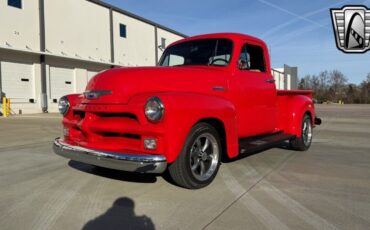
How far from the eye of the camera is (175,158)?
14.1 ft

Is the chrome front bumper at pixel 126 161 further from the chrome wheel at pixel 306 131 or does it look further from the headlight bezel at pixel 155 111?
the chrome wheel at pixel 306 131

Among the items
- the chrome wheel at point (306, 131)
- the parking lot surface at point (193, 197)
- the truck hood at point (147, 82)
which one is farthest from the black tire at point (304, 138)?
the truck hood at point (147, 82)

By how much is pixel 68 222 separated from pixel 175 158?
136 cm

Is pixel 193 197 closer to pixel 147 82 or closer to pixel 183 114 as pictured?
pixel 183 114

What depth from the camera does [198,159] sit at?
4840mm

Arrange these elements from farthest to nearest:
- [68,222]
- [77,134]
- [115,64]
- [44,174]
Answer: [115,64] → [44,174] → [77,134] → [68,222]

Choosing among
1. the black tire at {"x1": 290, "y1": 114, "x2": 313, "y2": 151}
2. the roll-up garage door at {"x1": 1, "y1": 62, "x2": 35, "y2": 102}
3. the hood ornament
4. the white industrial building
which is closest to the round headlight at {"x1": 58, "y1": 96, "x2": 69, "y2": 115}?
the hood ornament

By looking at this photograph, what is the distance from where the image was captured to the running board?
5.45m

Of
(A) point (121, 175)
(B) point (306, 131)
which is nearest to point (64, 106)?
(A) point (121, 175)

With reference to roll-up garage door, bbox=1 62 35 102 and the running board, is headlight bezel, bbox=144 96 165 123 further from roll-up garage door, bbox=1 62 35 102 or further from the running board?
roll-up garage door, bbox=1 62 35 102

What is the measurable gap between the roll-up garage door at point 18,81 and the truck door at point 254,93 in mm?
19554

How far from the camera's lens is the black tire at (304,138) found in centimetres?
767

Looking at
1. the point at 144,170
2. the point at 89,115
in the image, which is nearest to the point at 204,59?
the point at 89,115

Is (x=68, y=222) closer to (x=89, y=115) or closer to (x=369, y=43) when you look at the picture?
(x=89, y=115)
